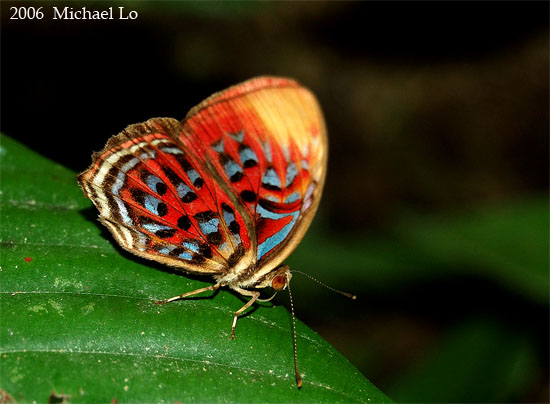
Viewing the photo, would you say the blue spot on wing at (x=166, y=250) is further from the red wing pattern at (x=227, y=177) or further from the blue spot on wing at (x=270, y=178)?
the blue spot on wing at (x=270, y=178)

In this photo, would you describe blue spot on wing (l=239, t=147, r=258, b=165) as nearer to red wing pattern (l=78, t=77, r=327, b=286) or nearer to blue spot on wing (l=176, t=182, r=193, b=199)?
red wing pattern (l=78, t=77, r=327, b=286)

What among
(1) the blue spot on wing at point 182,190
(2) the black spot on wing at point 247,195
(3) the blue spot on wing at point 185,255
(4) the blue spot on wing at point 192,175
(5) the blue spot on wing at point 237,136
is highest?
(5) the blue spot on wing at point 237,136

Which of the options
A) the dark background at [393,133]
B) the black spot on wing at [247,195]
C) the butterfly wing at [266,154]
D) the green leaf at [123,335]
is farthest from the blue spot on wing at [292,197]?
the dark background at [393,133]

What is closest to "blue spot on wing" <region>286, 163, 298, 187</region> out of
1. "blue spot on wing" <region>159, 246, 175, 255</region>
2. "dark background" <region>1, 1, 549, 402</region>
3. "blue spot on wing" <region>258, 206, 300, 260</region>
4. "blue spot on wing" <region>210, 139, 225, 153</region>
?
"blue spot on wing" <region>258, 206, 300, 260</region>

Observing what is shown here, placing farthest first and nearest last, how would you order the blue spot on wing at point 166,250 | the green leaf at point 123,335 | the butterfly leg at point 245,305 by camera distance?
the blue spot on wing at point 166,250
the butterfly leg at point 245,305
the green leaf at point 123,335

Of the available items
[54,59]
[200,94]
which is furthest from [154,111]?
[54,59]

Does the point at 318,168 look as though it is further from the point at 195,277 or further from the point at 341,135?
the point at 341,135
